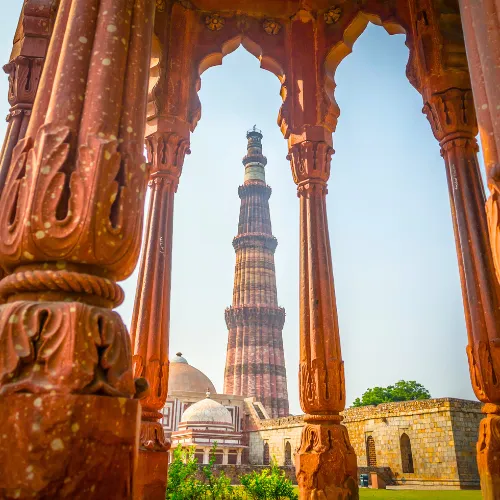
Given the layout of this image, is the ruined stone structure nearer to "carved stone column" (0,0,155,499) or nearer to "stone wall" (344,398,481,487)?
"carved stone column" (0,0,155,499)

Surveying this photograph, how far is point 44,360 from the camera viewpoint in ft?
5.52

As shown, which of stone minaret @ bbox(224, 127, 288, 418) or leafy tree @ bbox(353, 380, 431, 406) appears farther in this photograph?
leafy tree @ bbox(353, 380, 431, 406)

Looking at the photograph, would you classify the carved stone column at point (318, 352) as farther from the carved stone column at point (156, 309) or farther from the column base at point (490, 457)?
the carved stone column at point (156, 309)

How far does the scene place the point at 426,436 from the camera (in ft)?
59.6

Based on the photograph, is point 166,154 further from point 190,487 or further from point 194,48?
point 190,487

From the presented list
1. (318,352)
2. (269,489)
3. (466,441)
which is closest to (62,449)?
(318,352)

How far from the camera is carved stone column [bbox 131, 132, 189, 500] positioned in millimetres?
4895

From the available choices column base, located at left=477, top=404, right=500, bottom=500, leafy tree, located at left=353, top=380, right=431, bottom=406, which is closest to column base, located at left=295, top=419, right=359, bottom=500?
column base, located at left=477, top=404, right=500, bottom=500

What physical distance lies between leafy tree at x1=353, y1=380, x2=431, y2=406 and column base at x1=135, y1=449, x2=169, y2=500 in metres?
35.4

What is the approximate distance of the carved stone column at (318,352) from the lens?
498 cm

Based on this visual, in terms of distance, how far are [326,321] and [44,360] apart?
4.47m

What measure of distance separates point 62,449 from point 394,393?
1573 inches

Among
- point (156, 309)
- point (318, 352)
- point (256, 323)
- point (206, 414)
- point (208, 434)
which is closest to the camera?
point (318, 352)

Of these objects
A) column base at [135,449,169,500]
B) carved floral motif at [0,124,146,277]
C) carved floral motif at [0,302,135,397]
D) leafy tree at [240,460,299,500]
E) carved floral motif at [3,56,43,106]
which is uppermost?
carved floral motif at [3,56,43,106]
